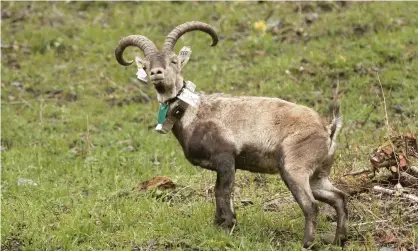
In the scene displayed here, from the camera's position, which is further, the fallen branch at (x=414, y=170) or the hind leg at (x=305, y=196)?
the fallen branch at (x=414, y=170)

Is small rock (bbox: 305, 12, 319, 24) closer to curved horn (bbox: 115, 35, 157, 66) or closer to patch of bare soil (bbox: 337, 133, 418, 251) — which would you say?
patch of bare soil (bbox: 337, 133, 418, 251)

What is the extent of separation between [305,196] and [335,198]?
0.50 m

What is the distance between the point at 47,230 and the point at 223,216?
1.95m

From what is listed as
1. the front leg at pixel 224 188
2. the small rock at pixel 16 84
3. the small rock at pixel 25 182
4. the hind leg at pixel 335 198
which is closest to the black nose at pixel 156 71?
the front leg at pixel 224 188

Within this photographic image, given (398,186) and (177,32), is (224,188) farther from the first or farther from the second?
(398,186)

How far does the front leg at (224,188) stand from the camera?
7.10m

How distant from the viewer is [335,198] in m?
7.08

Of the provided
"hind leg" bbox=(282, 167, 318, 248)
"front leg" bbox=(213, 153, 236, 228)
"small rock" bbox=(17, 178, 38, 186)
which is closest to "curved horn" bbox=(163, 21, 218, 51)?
"front leg" bbox=(213, 153, 236, 228)

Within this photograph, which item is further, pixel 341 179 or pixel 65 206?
pixel 65 206

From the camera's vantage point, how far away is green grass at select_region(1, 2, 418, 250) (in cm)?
757

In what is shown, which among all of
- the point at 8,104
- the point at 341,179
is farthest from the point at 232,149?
the point at 8,104

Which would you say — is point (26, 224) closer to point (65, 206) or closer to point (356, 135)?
point (65, 206)

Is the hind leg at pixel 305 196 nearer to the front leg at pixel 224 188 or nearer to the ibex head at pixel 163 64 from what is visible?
the front leg at pixel 224 188

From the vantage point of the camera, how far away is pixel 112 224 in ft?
25.7
